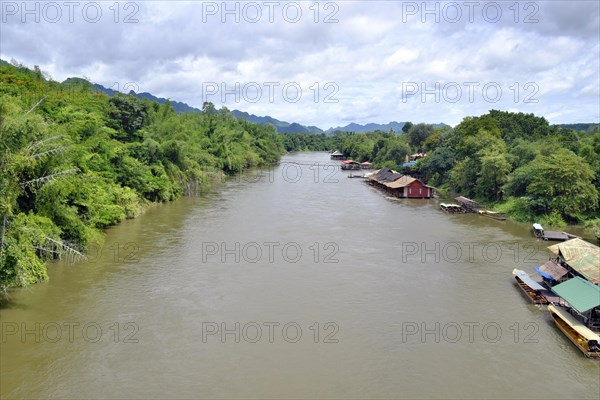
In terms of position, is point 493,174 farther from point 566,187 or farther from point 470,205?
point 566,187

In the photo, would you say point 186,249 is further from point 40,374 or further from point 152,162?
point 152,162

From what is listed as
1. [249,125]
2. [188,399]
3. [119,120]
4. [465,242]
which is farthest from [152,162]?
[249,125]

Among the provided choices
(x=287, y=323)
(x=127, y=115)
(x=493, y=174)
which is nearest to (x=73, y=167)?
(x=287, y=323)

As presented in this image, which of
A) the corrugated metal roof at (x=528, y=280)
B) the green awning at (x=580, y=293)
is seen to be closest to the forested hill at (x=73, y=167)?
the green awning at (x=580, y=293)

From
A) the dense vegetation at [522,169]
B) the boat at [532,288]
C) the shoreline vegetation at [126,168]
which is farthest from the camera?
the dense vegetation at [522,169]

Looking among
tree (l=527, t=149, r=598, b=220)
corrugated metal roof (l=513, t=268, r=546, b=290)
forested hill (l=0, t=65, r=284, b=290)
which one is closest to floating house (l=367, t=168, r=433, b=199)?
tree (l=527, t=149, r=598, b=220)

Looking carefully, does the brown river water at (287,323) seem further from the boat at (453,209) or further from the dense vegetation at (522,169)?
the boat at (453,209)
